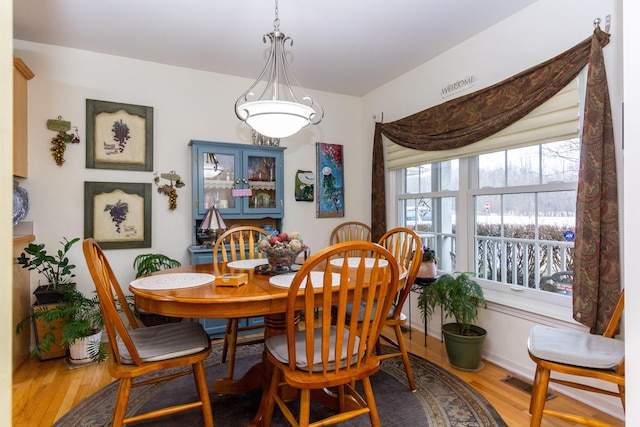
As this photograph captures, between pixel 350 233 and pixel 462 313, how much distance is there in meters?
1.71

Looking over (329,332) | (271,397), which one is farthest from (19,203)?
(329,332)

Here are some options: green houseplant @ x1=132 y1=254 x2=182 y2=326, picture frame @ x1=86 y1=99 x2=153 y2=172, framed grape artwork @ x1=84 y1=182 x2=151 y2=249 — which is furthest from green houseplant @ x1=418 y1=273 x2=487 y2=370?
picture frame @ x1=86 y1=99 x2=153 y2=172

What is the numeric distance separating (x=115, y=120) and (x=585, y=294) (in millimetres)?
3723

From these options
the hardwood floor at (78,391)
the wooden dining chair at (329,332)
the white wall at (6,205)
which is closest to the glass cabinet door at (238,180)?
the hardwood floor at (78,391)

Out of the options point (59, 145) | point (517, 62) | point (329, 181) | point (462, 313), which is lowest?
point (462, 313)

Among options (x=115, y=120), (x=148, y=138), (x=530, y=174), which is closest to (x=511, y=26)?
(x=530, y=174)

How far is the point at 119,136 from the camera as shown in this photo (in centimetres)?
296

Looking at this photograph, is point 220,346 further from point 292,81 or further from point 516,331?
point 292,81

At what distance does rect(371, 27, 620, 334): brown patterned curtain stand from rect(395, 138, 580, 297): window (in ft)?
0.83

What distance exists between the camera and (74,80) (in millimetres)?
→ 2822

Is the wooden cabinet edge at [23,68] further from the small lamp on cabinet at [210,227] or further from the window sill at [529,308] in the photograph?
the window sill at [529,308]

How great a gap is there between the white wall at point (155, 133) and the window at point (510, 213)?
137 centimetres

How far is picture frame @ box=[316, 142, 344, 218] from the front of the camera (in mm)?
3852

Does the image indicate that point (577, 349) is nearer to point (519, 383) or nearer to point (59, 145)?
point (519, 383)
